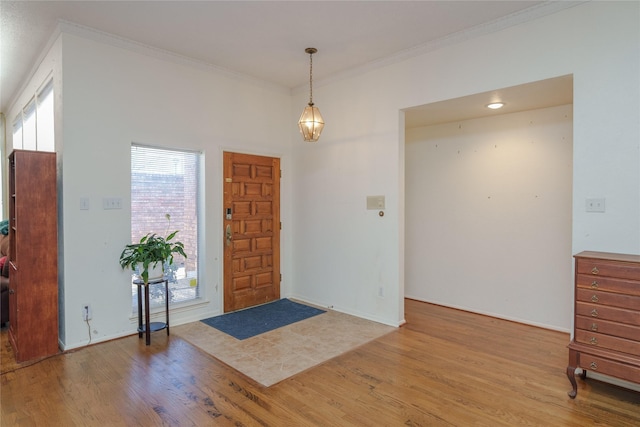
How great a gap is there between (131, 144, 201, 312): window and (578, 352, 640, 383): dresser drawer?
3.75 meters

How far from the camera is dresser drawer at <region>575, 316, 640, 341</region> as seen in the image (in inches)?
89.4

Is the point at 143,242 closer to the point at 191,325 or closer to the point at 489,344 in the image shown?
the point at 191,325

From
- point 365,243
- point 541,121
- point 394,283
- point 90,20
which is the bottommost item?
point 394,283

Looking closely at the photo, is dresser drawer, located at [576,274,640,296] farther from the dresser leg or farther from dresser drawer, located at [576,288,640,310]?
the dresser leg

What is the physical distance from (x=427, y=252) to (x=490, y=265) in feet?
2.77

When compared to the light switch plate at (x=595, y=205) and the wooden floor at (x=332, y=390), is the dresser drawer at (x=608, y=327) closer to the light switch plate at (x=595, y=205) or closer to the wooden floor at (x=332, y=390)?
the wooden floor at (x=332, y=390)

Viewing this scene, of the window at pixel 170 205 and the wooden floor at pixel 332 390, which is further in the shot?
the window at pixel 170 205

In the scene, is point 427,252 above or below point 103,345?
above

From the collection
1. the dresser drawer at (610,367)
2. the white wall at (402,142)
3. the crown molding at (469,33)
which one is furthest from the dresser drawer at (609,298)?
the crown molding at (469,33)

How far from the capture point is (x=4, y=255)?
458 cm

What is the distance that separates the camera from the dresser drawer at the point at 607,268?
2273 millimetres

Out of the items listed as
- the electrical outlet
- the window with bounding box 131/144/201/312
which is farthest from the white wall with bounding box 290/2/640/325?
the electrical outlet

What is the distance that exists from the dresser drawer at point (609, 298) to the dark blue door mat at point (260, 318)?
2.78 meters

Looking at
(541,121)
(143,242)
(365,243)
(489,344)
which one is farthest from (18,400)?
(541,121)
